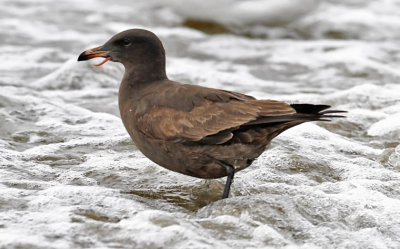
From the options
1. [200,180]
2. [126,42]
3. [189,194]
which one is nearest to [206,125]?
[189,194]

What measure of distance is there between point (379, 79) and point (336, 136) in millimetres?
2545

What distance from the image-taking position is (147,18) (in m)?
10.4

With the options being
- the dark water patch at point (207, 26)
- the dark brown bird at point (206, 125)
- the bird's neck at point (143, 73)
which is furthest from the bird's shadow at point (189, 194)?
the dark water patch at point (207, 26)

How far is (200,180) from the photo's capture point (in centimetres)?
451

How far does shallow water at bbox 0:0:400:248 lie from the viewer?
345 centimetres

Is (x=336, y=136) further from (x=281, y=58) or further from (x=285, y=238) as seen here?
(x=281, y=58)

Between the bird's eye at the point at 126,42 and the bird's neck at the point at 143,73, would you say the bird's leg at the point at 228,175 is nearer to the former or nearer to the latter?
the bird's neck at the point at 143,73

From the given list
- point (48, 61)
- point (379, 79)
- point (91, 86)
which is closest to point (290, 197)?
point (91, 86)

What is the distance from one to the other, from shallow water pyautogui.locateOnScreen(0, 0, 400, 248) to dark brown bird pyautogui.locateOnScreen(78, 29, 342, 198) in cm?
26

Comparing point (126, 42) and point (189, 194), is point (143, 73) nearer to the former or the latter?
point (126, 42)

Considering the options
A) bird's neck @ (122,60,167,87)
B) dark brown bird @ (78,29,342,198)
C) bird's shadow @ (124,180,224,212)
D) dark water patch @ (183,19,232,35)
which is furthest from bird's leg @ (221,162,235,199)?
dark water patch @ (183,19,232,35)

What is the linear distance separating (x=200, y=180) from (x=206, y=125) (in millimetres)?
701

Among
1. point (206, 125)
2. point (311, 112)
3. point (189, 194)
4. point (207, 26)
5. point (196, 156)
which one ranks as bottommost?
point (189, 194)

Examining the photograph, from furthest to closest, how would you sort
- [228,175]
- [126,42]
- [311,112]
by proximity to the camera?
[126,42] → [228,175] → [311,112]
